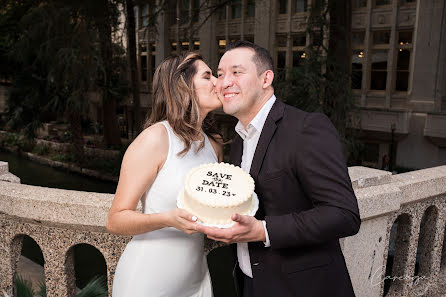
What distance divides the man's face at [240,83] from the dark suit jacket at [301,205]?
140 mm

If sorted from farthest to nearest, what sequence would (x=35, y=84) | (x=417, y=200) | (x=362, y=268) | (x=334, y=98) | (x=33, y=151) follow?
(x=33, y=151) < (x=35, y=84) < (x=334, y=98) < (x=417, y=200) < (x=362, y=268)

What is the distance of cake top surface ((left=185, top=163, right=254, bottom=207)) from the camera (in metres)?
1.92

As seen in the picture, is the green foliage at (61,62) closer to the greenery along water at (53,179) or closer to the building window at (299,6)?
the greenery along water at (53,179)

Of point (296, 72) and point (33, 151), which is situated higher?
point (296, 72)

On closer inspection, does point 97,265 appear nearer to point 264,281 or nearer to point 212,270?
point 212,270

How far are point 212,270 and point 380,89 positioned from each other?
15.4 m

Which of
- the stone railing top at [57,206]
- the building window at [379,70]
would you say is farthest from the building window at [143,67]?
the stone railing top at [57,206]

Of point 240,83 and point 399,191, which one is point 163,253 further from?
point 399,191

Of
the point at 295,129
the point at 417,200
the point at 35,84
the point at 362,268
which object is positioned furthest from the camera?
the point at 35,84

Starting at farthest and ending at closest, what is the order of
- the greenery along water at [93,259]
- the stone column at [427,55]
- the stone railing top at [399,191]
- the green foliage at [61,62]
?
the stone column at [427,55] < the green foliage at [61,62] < the greenery along water at [93,259] < the stone railing top at [399,191]

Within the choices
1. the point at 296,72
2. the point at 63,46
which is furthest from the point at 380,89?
the point at 63,46

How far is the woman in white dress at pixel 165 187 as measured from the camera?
7.41 ft

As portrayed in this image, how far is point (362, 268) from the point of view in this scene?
325 centimetres

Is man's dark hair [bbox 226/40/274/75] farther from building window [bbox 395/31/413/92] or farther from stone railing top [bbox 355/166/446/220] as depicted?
building window [bbox 395/31/413/92]
